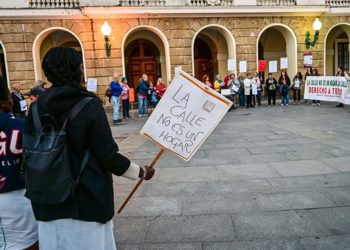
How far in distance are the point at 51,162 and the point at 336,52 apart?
25159 millimetres

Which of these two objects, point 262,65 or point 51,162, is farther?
point 262,65

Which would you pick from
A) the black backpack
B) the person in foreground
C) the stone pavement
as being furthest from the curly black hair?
the stone pavement

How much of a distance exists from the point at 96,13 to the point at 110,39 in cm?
139

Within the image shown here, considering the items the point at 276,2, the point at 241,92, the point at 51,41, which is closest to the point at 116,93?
the point at 241,92

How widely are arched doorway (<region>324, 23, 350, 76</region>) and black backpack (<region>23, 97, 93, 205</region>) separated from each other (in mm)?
24049

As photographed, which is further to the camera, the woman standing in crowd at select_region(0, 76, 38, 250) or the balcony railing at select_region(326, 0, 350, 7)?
the balcony railing at select_region(326, 0, 350, 7)

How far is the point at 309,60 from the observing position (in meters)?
19.2

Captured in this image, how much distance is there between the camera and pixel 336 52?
23953mm

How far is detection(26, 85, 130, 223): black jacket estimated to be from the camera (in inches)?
83.9

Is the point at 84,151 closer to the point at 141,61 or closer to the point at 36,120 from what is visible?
the point at 36,120

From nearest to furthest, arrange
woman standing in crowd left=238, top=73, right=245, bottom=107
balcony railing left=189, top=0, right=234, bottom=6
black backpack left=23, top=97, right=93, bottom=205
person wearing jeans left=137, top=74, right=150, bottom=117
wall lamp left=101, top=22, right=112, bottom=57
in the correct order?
black backpack left=23, top=97, right=93, bottom=205
person wearing jeans left=137, top=74, right=150, bottom=117
wall lamp left=101, top=22, right=112, bottom=57
woman standing in crowd left=238, top=73, right=245, bottom=107
balcony railing left=189, top=0, right=234, bottom=6

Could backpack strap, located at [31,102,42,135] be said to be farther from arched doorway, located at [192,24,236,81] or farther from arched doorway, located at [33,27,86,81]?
arched doorway, located at [192,24,236,81]

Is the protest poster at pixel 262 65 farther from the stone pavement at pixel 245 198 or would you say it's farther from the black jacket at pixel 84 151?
the black jacket at pixel 84 151

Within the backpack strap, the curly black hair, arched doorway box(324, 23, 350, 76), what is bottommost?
the backpack strap
